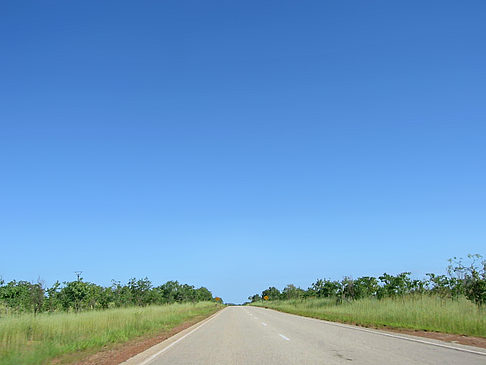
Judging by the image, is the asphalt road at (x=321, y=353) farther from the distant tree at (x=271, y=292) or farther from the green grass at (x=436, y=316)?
the distant tree at (x=271, y=292)

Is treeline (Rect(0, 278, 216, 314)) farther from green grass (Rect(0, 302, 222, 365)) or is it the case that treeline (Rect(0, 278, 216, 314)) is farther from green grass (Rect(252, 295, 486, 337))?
green grass (Rect(252, 295, 486, 337))

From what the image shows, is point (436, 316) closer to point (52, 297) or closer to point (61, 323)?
point (61, 323)

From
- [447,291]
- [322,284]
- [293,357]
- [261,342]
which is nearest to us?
[293,357]

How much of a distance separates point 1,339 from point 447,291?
2746 centimetres

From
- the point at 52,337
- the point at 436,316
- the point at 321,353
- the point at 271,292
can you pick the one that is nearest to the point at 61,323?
the point at 52,337

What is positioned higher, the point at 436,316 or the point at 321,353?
the point at 321,353

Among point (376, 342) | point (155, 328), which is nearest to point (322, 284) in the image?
point (155, 328)

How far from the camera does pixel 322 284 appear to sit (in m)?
61.9

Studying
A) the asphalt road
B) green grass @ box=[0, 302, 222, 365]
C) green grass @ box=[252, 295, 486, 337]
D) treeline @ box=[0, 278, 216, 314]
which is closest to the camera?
the asphalt road

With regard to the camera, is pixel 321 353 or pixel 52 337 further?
pixel 52 337

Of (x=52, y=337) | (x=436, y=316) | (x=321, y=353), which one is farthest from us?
(x=436, y=316)

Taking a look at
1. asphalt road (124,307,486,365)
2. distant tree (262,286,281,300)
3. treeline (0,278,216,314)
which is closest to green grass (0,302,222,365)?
asphalt road (124,307,486,365)

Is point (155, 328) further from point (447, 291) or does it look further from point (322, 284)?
point (322, 284)

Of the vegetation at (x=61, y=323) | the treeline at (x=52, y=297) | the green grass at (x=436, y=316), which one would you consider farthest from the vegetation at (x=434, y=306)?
the treeline at (x=52, y=297)
